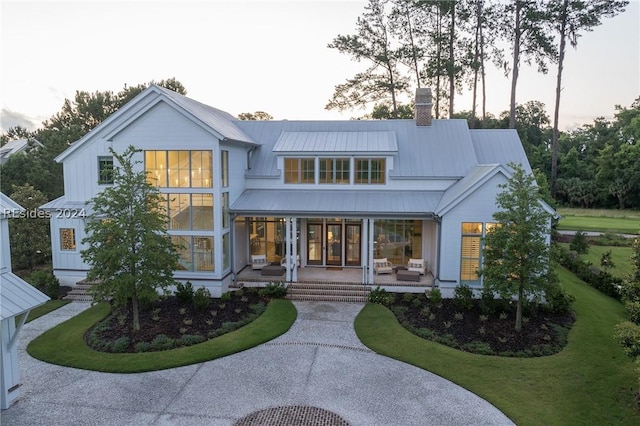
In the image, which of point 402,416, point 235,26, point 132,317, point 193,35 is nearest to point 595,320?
point 402,416

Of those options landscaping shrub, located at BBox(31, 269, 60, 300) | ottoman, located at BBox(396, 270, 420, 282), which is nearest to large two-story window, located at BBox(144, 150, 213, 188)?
landscaping shrub, located at BBox(31, 269, 60, 300)

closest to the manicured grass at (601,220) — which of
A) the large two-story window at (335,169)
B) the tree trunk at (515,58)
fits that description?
the tree trunk at (515,58)

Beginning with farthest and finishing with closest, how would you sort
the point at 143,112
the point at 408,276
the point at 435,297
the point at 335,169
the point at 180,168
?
the point at 335,169 → the point at 408,276 → the point at 180,168 → the point at 143,112 → the point at 435,297

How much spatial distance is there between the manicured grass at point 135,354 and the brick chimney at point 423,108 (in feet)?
42.2

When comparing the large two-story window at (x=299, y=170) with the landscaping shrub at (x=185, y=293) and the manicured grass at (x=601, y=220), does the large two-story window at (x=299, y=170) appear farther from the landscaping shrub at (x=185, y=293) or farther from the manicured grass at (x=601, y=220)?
the manicured grass at (x=601, y=220)

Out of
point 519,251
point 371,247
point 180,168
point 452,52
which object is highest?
point 452,52

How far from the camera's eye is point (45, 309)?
16.1m

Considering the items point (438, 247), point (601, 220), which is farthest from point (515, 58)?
point (601, 220)

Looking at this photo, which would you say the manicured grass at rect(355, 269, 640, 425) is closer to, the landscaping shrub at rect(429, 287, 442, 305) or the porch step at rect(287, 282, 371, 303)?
the porch step at rect(287, 282, 371, 303)

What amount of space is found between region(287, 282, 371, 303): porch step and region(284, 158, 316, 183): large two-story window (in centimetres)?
527

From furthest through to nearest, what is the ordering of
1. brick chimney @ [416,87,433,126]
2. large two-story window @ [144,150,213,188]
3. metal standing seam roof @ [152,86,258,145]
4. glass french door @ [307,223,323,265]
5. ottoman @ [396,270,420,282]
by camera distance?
brick chimney @ [416,87,433,126]
glass french door @ [307,223,323,265]
ottoman @ [396,270,420,282]
large two-story window @ [144,150,213,188]
metal standing seam roof @ [152,86,258,145]

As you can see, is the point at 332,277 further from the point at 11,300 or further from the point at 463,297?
the point at 11,300

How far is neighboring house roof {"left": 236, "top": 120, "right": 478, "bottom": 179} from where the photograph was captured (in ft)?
64.7

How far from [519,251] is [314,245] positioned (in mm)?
9798
